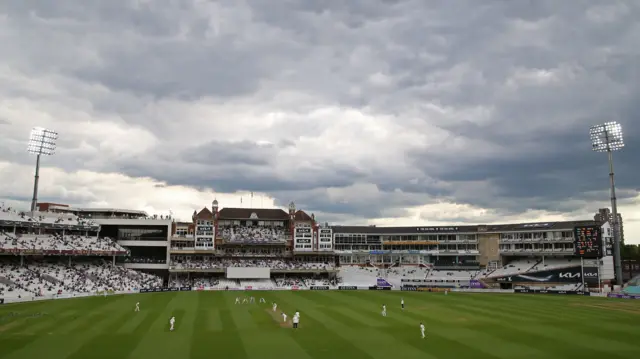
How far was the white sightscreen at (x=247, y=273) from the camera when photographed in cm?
8819

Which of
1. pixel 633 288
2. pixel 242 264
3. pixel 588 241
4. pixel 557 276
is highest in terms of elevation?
pixel 588 241

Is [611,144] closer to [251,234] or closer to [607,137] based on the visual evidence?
[607,137]

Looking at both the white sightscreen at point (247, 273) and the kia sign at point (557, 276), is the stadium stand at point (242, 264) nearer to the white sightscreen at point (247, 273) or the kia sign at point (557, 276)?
the white sightscreen at point (247, 273)

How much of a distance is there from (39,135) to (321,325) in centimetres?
6246

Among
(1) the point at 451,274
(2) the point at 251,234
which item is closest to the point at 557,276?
(1) the point at 451,274

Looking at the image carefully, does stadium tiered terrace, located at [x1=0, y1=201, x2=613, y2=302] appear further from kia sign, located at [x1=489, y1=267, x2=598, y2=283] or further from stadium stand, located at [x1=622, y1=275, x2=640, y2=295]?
stadium stand, located at [x1=622, y1=275, x2=640, y2=295]

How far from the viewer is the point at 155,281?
8156 cm

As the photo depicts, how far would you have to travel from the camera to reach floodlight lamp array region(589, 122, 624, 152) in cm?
7919

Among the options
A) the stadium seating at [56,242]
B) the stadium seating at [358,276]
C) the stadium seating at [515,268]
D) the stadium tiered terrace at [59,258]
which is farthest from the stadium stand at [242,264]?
the stadium seating at [515,268]

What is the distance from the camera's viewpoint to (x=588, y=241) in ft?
276

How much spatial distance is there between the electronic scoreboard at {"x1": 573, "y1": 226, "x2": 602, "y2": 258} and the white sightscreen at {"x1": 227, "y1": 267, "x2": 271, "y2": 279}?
54.7 m

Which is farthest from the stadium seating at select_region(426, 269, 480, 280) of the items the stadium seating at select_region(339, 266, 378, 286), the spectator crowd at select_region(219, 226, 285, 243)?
the spectator crowd at select_region(219, 226, 285, 243)

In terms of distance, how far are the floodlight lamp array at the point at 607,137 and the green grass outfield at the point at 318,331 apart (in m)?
31.4

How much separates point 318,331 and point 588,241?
6534 centimetres
